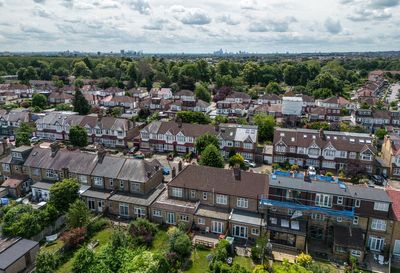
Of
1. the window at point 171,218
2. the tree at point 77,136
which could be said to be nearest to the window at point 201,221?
the window at point 171,218

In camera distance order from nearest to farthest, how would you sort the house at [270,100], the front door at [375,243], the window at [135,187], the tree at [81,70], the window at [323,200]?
the front door at [375,243] → the window at [323,200] → the window at [135,187] → the house at [270,100] → the tree at [81,70]

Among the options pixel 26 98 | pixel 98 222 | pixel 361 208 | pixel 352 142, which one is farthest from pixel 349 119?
pixel 26 98

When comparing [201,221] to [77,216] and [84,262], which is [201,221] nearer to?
[84,262]

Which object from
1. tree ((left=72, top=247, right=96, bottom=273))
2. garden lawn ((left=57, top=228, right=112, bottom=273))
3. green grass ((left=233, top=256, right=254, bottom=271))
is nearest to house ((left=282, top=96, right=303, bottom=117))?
green grass ((left=233, top=256, right=254, bottom=271))

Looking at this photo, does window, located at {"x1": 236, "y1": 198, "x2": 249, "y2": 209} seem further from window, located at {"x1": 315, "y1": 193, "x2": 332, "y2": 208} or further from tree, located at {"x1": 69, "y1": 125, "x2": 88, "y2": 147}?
tree, located at {"x1": 69, "y1": 125, "x2": 88, "y2": 147}

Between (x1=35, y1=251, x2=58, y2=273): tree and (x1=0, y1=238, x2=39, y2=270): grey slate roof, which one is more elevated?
(x1=35, y1=251, x2=58, y2=273): tree

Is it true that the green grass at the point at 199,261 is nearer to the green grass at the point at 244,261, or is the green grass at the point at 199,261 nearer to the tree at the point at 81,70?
the green grass at the point at 244,261

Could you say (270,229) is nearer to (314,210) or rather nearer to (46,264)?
(314,210)

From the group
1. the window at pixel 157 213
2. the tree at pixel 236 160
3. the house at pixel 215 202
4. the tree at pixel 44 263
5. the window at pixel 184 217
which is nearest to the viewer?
the tree at pixel 44 263
